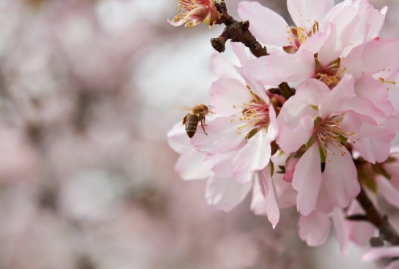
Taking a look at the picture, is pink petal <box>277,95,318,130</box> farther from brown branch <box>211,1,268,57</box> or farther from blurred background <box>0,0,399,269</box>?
blurred background <box>0,0,399,269</box>

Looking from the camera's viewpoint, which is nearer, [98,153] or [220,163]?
[220,163]

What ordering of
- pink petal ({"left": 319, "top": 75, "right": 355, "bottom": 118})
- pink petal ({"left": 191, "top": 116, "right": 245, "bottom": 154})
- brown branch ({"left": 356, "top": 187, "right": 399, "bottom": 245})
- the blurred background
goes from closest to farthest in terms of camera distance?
pink petal ({"left": 319, "top": 75, "right": 355, "bottom": 118}) < pink petal ({"left": 191, "top": 116, "right": 245, "bottom": 154}) < brown branch ({"left": 356, "top": 187, "right": 399, "bottom": 245}) < the blurred background

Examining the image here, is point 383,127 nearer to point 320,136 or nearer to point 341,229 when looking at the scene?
point 320,136

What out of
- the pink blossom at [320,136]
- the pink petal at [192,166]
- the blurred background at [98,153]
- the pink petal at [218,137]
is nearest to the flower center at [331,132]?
the pink blossom at [320,136]

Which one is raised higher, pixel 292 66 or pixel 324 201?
pixel 292 66

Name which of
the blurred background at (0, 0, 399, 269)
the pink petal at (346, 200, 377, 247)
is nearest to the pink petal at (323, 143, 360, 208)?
the pink petal at (346, 200, 377, 247)

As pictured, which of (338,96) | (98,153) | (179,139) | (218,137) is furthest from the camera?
(98,153)

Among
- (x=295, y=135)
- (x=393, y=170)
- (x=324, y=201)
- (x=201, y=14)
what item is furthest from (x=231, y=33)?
(x=393, y=170)
